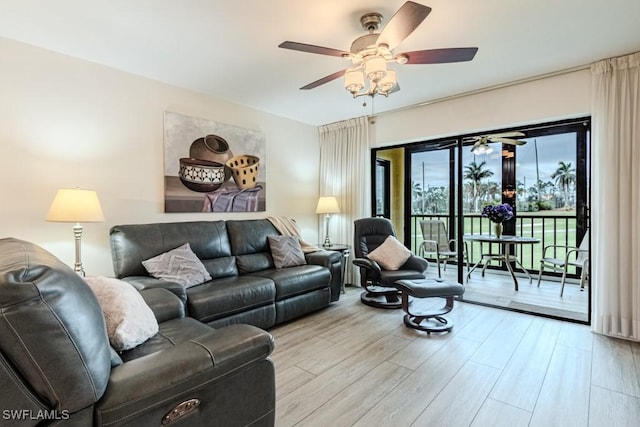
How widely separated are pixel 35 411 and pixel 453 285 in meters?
2.97

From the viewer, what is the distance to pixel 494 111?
11.6 ft

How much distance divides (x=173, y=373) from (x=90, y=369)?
253 mm

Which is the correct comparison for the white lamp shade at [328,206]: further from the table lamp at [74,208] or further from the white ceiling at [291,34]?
the table lamp at [74,208]

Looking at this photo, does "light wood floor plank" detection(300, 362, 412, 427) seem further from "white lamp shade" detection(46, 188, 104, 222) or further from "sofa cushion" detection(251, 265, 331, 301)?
"white lamp shade" detection(46, 188, 104, 222)

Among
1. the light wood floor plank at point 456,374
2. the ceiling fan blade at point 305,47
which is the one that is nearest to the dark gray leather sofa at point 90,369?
the light wood floor plank at point 456,374

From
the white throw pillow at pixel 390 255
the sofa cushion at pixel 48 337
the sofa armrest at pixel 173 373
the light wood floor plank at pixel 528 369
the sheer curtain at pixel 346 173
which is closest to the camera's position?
the sofa cushion at pixel 48 337

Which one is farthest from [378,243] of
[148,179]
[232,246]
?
[148,179]

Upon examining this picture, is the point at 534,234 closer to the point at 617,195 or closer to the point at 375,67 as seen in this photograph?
the point at 617,195

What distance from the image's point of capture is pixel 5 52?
8.08 feet

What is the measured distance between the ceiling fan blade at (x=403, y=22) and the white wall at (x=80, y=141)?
8.20ft

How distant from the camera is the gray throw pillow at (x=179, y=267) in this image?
2.75 meters

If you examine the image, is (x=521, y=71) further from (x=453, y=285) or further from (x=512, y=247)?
(x=512, y=247)

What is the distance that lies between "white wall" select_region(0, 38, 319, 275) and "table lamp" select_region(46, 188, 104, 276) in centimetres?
39

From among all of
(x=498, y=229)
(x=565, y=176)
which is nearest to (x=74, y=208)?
(x=498, y=229)
